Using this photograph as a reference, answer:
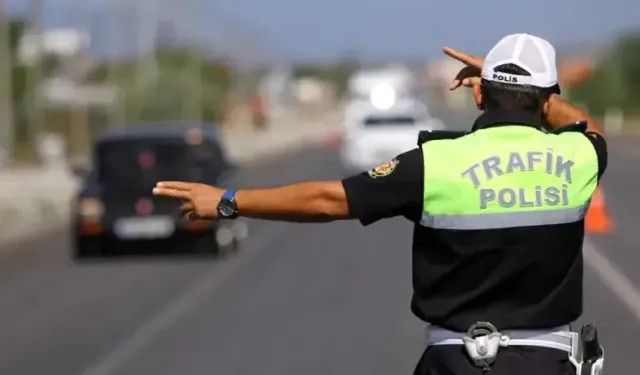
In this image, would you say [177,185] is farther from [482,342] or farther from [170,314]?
[170,314]

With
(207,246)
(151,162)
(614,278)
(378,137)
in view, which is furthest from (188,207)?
(378,137)

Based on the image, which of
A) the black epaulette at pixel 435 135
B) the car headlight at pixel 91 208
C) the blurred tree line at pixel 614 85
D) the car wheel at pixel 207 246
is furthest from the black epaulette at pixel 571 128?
the blurred tree line at pixel 614 85

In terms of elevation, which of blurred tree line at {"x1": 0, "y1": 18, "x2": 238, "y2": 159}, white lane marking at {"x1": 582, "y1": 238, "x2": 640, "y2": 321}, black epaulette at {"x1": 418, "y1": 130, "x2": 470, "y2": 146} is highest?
blurred tree line at {"x1": 0, "y1": 18, "x2": 238, "y2": 159}

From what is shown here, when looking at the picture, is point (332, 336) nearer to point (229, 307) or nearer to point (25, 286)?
point (229, 307)

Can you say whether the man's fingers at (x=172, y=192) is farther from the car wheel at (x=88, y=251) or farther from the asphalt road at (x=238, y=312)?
the car wheel at (x=88, y=251)

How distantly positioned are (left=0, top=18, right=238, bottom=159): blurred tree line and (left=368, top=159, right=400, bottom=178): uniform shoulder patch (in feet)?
113

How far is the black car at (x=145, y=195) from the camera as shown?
17.7m

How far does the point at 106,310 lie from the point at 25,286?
99.8 inches

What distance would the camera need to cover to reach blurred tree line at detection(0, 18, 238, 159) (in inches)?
2254

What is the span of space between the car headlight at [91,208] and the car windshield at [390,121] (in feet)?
73.4

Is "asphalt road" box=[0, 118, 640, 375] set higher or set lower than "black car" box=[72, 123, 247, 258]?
lower

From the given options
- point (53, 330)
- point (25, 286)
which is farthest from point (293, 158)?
point (53, 330)

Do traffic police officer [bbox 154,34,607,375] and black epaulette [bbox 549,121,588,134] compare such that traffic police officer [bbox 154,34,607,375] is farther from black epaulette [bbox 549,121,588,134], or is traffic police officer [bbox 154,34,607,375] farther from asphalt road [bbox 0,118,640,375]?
asphalt road [bbox 0,118,640,375]

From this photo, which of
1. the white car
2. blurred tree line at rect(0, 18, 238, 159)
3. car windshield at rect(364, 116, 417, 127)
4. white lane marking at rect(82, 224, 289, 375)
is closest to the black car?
white lane marking at rect(82, 224, 289, 375)
